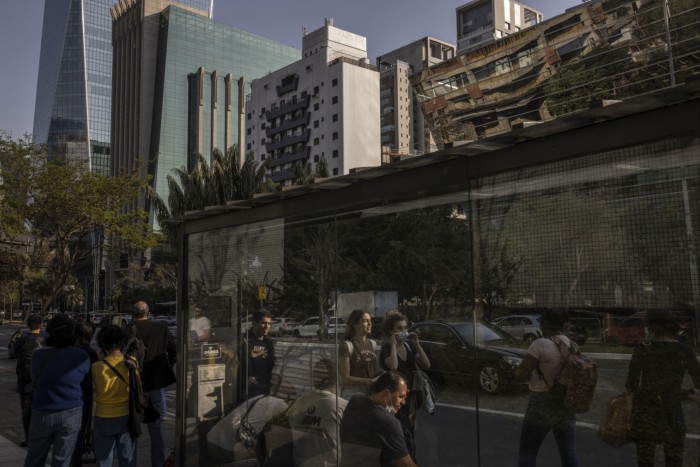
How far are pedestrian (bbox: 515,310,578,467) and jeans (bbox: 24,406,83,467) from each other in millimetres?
3566

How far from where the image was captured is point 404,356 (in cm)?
440

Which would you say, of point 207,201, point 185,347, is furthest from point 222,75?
point 185,347

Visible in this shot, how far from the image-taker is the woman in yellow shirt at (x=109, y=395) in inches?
195

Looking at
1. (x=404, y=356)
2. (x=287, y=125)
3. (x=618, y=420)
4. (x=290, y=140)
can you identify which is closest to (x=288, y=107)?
(x=287, y=125)

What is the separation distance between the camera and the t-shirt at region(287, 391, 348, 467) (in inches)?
185

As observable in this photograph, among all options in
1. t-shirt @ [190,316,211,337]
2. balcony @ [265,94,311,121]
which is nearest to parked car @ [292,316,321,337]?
t-shirt @ [190,316,211,337]

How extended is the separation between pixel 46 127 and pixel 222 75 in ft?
129

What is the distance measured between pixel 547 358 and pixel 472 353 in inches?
18.7

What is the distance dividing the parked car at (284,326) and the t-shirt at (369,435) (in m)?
1.03

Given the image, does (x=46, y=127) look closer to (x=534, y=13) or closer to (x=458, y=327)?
(x=534, y=13)

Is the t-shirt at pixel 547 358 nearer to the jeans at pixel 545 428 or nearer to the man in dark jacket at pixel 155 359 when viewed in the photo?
the jeans at pixel 545 428

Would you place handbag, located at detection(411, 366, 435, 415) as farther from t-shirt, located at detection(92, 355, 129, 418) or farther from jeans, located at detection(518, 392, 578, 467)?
t-shirt, located at detection(92, 355, 129, 418)

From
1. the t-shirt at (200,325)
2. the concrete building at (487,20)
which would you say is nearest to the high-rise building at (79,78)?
the concrete building at (487,20)

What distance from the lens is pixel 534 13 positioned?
13988 centimetres
